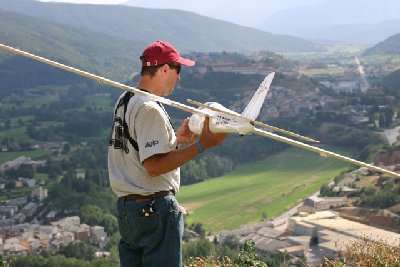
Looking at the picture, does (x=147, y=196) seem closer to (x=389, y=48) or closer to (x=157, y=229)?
(x=157, y=229)

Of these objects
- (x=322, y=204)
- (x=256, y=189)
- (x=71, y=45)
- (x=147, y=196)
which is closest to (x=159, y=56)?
(x=147, y=196)

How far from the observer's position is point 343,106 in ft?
216

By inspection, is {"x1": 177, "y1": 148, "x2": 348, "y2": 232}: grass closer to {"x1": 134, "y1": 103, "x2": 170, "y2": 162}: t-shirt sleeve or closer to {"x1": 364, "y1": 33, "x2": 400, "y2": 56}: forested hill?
{"x1": 134, "y1": 103, "x2": 170, "y2": 162}: t-shirt sleeve

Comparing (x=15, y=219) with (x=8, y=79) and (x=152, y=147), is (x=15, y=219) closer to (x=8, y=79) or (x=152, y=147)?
(x=152, y=147)

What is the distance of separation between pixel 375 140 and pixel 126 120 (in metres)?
48.3

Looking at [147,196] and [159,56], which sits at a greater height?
[159,56]

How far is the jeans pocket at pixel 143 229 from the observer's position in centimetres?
281

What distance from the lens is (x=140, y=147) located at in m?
2.73

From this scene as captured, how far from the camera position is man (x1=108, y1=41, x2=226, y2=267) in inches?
Result: 109

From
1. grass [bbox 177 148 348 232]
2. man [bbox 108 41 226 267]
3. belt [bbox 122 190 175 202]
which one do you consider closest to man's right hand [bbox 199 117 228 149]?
man [bbox 108 41 226 267]

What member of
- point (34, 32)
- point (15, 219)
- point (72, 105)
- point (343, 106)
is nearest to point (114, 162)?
point (15, 219)

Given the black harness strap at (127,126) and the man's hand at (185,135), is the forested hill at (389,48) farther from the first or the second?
the black harness strap at (127,126)

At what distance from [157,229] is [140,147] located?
353 millimetres

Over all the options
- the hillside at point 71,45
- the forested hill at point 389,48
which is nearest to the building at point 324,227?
the hillside at point 71,45
